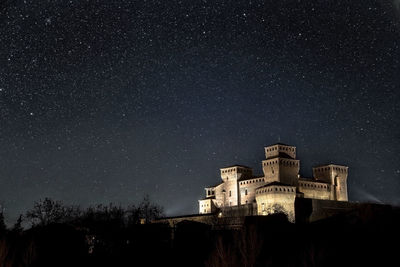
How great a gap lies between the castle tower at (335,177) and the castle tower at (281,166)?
871 centimetres

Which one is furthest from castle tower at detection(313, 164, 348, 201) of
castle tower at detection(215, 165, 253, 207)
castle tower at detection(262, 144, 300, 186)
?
castle tower at detection(215, 165, 253, 207)

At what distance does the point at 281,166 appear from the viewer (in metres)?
91.4

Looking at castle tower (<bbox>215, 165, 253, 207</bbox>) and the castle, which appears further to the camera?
castle tower (<bbox>215, 165, 253, 207</bbox>)

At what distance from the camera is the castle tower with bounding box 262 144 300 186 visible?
9090 cm

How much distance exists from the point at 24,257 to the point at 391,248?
25.1 m

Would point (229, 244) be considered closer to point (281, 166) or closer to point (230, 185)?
point (281, 166)

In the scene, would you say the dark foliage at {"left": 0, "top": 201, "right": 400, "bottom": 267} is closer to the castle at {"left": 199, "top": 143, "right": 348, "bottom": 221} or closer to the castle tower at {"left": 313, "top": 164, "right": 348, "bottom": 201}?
the castle at {"left": 199, "top": 143, "right": 348, "bottom": 221}

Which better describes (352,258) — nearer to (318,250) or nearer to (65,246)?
(318,250)

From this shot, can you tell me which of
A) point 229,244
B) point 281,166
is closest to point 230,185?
point 281,166

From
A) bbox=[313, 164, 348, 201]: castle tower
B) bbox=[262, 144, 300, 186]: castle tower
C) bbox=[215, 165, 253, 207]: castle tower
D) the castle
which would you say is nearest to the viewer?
the castle

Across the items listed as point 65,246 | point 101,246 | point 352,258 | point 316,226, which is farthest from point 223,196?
point 352,258

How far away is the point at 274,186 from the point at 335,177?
20.1 metres

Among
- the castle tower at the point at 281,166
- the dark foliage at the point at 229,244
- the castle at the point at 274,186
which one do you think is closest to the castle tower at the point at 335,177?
the castle at the point at 274,186

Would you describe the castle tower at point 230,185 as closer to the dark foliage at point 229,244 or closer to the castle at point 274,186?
the castle at point 274,186
